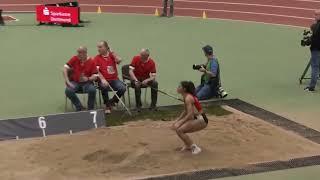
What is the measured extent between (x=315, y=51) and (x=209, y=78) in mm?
2672

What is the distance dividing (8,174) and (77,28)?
13.9 meters

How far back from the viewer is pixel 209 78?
41.2 ft

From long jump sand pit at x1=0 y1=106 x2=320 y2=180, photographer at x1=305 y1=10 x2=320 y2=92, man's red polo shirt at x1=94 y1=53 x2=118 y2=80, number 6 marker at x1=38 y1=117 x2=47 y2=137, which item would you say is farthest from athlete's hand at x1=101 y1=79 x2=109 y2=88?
photographer at x1=305 y1=10 x2=320 y2=92

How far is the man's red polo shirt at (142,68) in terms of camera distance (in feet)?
39.2

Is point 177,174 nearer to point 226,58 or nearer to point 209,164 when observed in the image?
point 209,164

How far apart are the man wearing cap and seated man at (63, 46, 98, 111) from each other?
2.35 m

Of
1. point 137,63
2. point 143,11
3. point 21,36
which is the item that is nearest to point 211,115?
point 137,63

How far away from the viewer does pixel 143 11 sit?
85.6 feet

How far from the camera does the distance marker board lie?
10258 mm

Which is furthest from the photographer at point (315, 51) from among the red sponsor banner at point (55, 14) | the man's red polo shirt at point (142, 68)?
the red sponsor banner at point (55, 14)

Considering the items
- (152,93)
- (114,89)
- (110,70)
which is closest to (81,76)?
(110,70)

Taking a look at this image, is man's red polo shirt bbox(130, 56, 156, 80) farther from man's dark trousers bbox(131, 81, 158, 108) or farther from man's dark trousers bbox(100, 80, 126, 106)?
man's dark trousers bbox(100, 80, 126, 106)

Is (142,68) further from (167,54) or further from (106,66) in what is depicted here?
(167,54)

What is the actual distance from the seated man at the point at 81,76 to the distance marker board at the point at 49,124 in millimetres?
889
